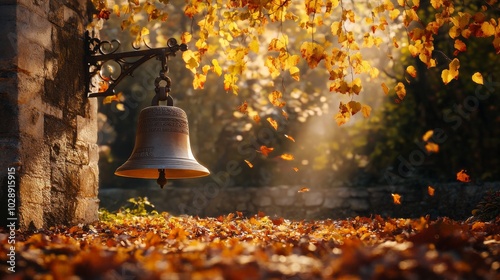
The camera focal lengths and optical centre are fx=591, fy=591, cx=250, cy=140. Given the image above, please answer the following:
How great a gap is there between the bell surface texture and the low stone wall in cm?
535

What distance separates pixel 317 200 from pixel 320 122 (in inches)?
78.3

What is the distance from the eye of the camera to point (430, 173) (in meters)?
10.3

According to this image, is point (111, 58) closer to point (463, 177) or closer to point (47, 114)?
point (47, 114)

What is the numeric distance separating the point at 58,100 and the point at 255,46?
6.09 ft

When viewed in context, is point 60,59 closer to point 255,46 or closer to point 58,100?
point 58,100

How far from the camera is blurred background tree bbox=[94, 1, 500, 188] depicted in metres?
9.84

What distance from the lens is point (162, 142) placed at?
480 cm

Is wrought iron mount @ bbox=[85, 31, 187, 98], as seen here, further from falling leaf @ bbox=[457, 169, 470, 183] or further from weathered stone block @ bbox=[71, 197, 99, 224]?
falling leaf @ bbox=[457, 169, 470, 183]

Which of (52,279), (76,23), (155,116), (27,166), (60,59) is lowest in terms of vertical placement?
(52,279)

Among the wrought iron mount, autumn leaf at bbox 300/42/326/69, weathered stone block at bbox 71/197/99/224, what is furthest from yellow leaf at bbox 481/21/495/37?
weathered stone block at bbox 71/197/99/224

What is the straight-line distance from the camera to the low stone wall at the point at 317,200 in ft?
30.1

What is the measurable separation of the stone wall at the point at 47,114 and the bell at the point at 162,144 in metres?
0.56

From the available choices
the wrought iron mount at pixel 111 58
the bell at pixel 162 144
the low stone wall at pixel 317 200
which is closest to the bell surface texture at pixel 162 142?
the bell at pixel 162 144

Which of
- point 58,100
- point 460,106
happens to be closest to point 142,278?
point 58,100
